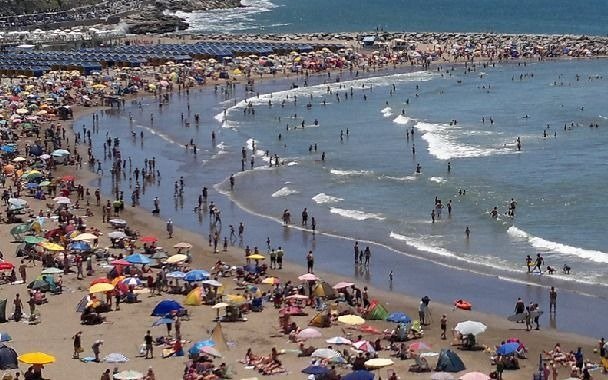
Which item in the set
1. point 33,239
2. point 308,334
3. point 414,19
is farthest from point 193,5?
point 308,334

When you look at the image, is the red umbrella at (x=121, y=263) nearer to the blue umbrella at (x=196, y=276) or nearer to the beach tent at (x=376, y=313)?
the blue umbrella at (x=196, y=276)

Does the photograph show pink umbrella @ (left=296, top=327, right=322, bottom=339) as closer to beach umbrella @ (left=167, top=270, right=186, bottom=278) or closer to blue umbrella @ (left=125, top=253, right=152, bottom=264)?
beach umbrella @ (left=167, top=270, right=186, bottom=278)

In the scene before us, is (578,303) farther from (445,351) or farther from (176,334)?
(176,334)

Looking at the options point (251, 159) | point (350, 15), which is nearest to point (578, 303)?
point (251, 159)

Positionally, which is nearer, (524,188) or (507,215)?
(507,215)

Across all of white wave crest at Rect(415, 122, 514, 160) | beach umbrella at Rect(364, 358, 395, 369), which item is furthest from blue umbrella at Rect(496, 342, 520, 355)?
white wave crest at Rect(415, 122, 514, 160)

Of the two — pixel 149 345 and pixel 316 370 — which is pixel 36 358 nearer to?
pixel 149 345
